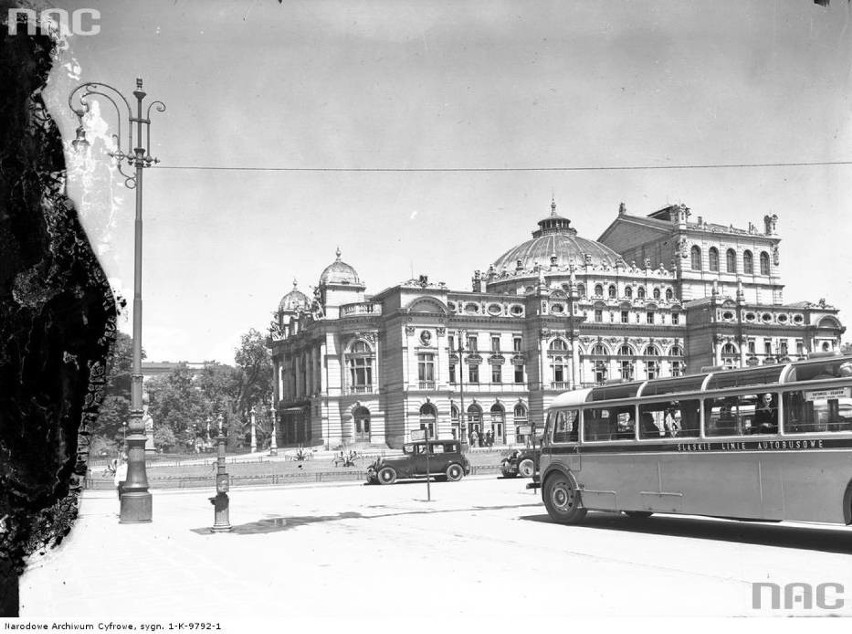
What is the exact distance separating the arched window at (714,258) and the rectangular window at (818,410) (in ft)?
251

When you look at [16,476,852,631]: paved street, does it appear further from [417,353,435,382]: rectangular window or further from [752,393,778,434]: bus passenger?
[417,353,435,382]: rectangular window

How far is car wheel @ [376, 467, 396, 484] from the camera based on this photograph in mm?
32719

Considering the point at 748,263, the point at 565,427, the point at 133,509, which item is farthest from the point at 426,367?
the point at 565,427

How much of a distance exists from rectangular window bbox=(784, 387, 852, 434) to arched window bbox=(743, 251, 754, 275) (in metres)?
79.4

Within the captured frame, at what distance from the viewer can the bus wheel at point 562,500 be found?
16172 millimetres

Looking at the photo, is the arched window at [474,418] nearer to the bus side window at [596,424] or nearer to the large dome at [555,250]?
the large dome at [555,250]

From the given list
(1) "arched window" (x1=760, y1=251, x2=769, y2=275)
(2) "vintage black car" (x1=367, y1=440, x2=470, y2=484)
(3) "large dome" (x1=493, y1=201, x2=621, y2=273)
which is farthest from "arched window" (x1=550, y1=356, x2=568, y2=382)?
(2) "vintage black car" (x1=367, y1=440, x2=470, y2=484)

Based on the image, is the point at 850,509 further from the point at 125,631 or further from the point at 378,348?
the point at 378,348

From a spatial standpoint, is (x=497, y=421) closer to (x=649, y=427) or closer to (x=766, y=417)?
(x=649, y=427)

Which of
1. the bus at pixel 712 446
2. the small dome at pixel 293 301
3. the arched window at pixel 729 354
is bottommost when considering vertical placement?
the bus at pixel 712 446

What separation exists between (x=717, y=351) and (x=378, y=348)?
102ft

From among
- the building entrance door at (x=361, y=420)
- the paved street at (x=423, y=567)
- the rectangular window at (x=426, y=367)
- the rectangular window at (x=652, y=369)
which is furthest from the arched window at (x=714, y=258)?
the paved street at (x=423, y=567)

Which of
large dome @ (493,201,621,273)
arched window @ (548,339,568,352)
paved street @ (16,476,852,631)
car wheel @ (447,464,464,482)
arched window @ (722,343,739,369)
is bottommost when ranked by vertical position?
car wheel @ (447,464,464,482)

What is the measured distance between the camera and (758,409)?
13.0 m
